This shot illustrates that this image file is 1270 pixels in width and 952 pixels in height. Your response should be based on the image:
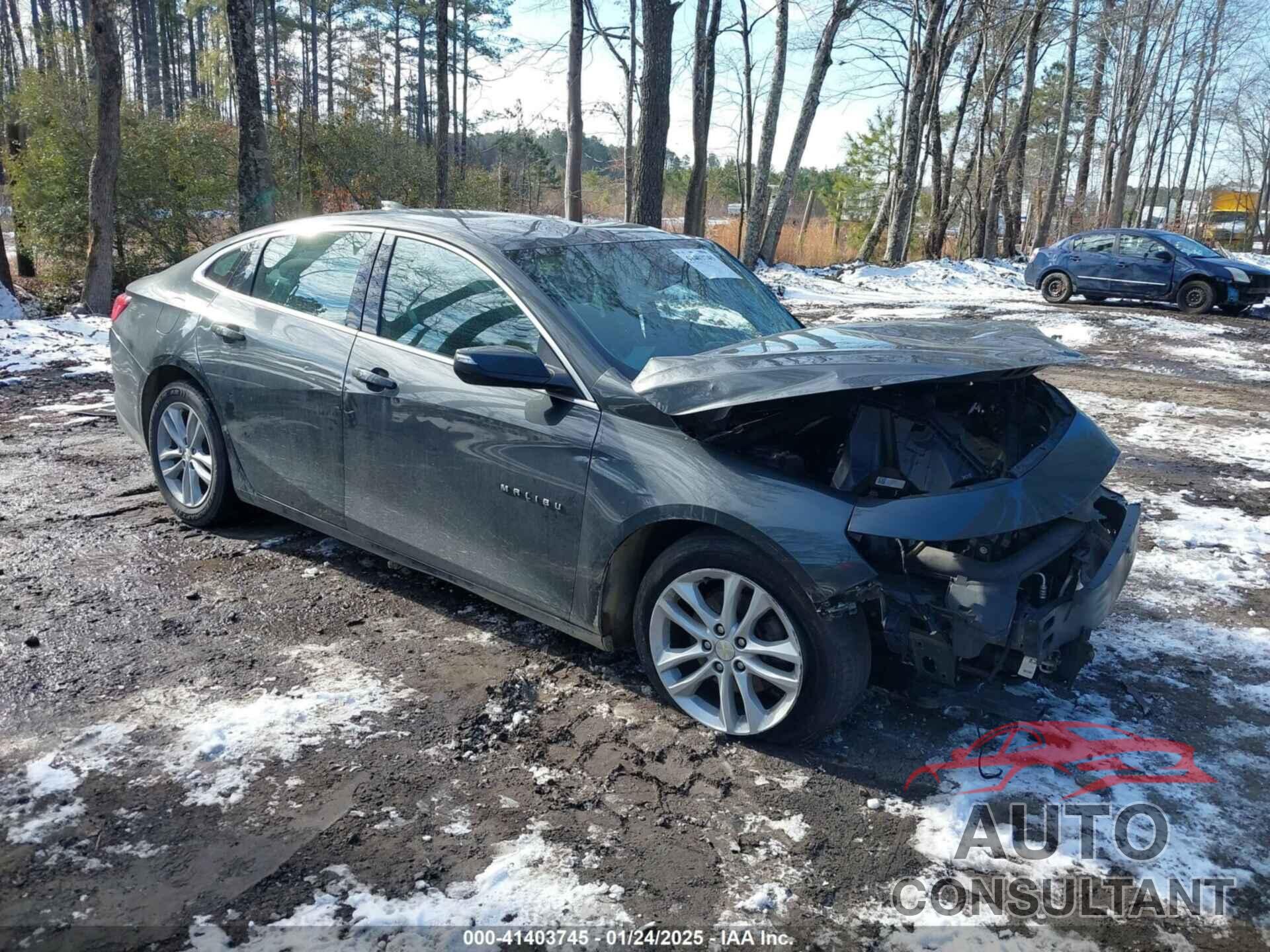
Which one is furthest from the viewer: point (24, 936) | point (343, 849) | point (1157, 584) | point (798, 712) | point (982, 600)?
point (1157, 584)

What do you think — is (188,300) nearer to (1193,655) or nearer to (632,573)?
(632,573)

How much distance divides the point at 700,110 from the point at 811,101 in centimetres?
341

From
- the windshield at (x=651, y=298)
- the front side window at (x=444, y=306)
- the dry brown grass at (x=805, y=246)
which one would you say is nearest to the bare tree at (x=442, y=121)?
the dry brown grass at (x=805, y=246)

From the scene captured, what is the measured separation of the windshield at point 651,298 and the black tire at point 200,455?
190 centimetres

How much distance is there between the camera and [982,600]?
111 inches

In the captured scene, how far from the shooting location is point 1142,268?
17.9m

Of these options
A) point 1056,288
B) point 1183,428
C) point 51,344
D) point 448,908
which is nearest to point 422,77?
point 1056,288

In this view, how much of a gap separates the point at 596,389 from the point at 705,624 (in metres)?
0.90

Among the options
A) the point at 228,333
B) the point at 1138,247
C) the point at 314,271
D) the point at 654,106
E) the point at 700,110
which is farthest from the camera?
the point at 700,110

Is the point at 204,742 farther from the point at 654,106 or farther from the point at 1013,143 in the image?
the point at 1013,143

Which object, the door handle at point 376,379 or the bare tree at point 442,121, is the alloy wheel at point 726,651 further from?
the bare tree at point 442,121

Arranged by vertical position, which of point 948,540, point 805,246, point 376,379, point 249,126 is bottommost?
point 948,540

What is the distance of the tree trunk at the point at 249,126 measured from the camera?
11.7m

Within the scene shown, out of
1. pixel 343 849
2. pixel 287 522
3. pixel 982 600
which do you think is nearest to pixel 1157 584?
pixel 982 600
